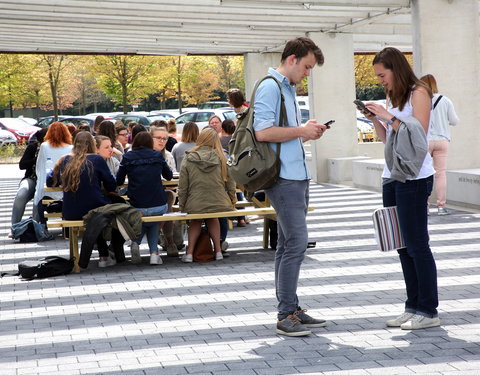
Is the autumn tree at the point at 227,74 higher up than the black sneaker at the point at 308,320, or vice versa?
the autumn tree at the point at 227,74

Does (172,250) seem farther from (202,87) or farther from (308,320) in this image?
(202,87)

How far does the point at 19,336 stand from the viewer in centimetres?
667

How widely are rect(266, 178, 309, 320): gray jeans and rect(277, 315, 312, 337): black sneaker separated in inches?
2.1

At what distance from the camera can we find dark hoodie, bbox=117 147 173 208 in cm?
1002

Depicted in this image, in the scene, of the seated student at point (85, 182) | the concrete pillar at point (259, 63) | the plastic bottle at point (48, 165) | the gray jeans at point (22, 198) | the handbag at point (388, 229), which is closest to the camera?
the handbag at point (388, 229)

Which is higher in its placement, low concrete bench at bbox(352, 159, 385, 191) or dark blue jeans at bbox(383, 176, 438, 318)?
dark blue jeans at bbox(383, 176, 438, 318)

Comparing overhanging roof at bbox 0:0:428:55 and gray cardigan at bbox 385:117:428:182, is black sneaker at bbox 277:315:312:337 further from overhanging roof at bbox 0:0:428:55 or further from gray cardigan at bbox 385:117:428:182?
overhanging roof at bbox 0:0:428:55

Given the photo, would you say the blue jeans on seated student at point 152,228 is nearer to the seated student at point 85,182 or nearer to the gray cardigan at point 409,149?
the seated student at point 85,182

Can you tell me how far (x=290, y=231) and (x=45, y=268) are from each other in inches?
163

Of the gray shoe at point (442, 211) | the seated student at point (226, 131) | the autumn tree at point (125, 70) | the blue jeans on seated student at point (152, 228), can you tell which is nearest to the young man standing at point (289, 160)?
the blue jeans on seated student at point (152, 228)

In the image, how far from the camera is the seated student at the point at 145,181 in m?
10.0

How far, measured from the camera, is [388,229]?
20.5ft

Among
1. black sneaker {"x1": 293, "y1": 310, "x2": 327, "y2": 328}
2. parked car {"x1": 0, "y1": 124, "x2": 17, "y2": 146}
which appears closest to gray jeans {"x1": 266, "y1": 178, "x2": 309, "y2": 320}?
black sneaker {"x1": 293, "y1": 310, "x2": 327, "y2": 328}

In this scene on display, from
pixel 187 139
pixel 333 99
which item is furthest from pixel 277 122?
pixel 333 99
